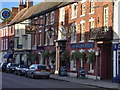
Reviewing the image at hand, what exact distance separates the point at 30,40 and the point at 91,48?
19.2m

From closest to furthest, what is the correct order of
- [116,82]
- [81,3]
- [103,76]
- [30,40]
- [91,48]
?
[116,82], [103,76], [91,48], [81,3], [30,40]

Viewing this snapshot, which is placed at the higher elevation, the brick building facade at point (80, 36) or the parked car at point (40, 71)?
the brick building facade at point (80, 36)

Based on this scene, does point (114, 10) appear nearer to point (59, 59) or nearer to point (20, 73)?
point (59, 59)

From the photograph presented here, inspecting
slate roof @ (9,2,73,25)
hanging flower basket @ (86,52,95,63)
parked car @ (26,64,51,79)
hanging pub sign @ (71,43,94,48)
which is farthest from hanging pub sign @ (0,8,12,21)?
slate roof @ (9,2,73,25)

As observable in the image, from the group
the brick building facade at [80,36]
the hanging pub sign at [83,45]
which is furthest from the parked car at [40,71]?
the hanging pub sign at [83,45]

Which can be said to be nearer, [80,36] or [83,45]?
[83,45]

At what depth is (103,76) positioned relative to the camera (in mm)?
26375

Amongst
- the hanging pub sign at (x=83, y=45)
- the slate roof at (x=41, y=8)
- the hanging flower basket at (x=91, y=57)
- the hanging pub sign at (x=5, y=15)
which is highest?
the slate roof at (x=41, y=8)

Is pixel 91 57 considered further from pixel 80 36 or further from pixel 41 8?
pixel 41 8

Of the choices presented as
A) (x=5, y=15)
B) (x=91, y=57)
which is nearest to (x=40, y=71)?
(x=91, y=57)


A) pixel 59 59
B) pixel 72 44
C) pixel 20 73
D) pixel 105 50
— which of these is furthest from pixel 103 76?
pixel 20 73

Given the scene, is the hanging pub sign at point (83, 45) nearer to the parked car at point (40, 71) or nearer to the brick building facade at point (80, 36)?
the brick building facade at point (80, 36)

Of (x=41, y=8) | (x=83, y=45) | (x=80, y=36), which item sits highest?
(x=41, y=8)

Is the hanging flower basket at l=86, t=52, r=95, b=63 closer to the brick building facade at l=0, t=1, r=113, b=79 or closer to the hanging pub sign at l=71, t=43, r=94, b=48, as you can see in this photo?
the brick building facade at l=0, t=1, r=113, b=79
